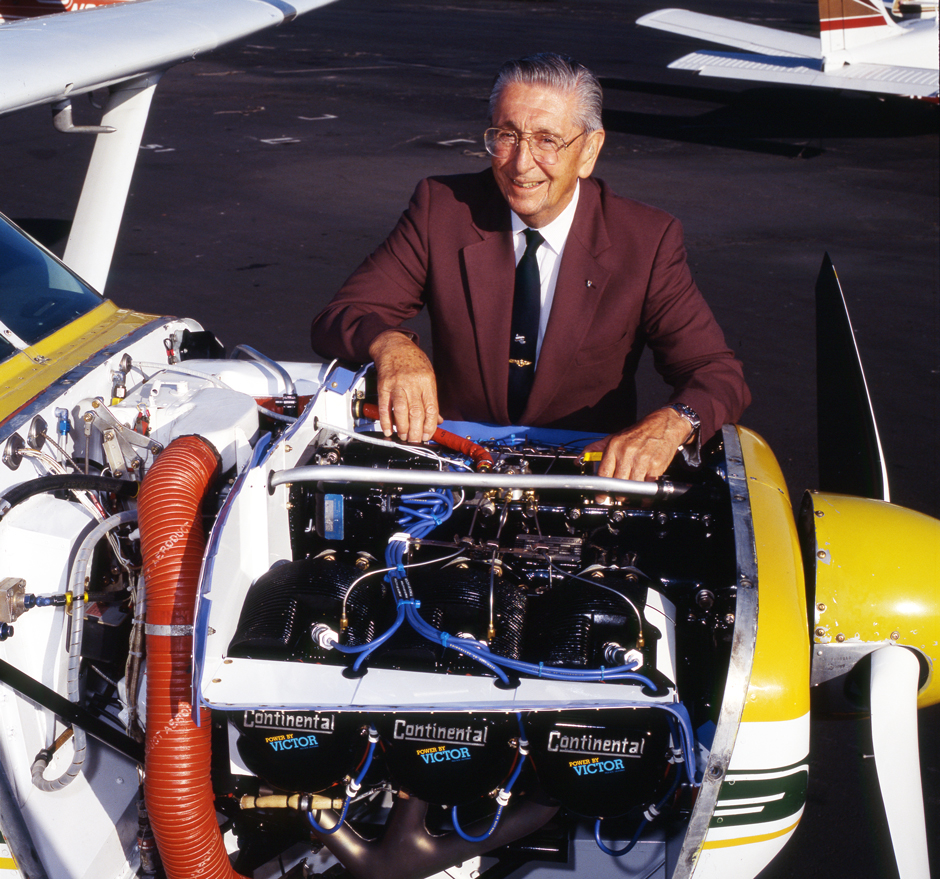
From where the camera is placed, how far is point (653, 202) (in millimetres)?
9500

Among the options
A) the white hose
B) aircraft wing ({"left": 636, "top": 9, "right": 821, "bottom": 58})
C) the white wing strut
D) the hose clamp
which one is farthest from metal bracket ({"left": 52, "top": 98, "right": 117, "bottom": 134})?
aircraft wing ({"left": 636, "top": 9, "right": 821, "bottom": 58})

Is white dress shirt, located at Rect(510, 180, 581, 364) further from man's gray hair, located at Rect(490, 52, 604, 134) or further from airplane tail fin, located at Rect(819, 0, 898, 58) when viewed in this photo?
airplane tail fin, located at Rect(819, 0, 898, 58)

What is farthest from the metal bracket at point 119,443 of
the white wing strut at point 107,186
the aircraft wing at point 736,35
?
the aircraft wing at point 736,35

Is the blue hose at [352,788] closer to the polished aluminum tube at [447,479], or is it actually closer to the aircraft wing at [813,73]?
the polished aluminum tube at [447,479]

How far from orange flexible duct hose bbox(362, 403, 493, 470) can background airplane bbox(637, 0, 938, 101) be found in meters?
11.8

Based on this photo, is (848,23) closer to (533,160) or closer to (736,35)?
(736,35)

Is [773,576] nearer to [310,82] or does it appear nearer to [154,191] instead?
[154,191]

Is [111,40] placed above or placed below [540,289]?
above

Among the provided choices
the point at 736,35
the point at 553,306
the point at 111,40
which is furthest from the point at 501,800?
the point at 736,35

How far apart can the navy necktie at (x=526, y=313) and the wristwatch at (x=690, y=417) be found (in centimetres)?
63

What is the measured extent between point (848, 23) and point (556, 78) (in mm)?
12611

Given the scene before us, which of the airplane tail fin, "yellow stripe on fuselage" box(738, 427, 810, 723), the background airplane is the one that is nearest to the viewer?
"yellow stripe on fuselage" box(738, 427, 810, 723)

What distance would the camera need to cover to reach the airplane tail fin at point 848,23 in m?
12.6

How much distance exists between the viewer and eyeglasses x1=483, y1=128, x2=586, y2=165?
2520mm
